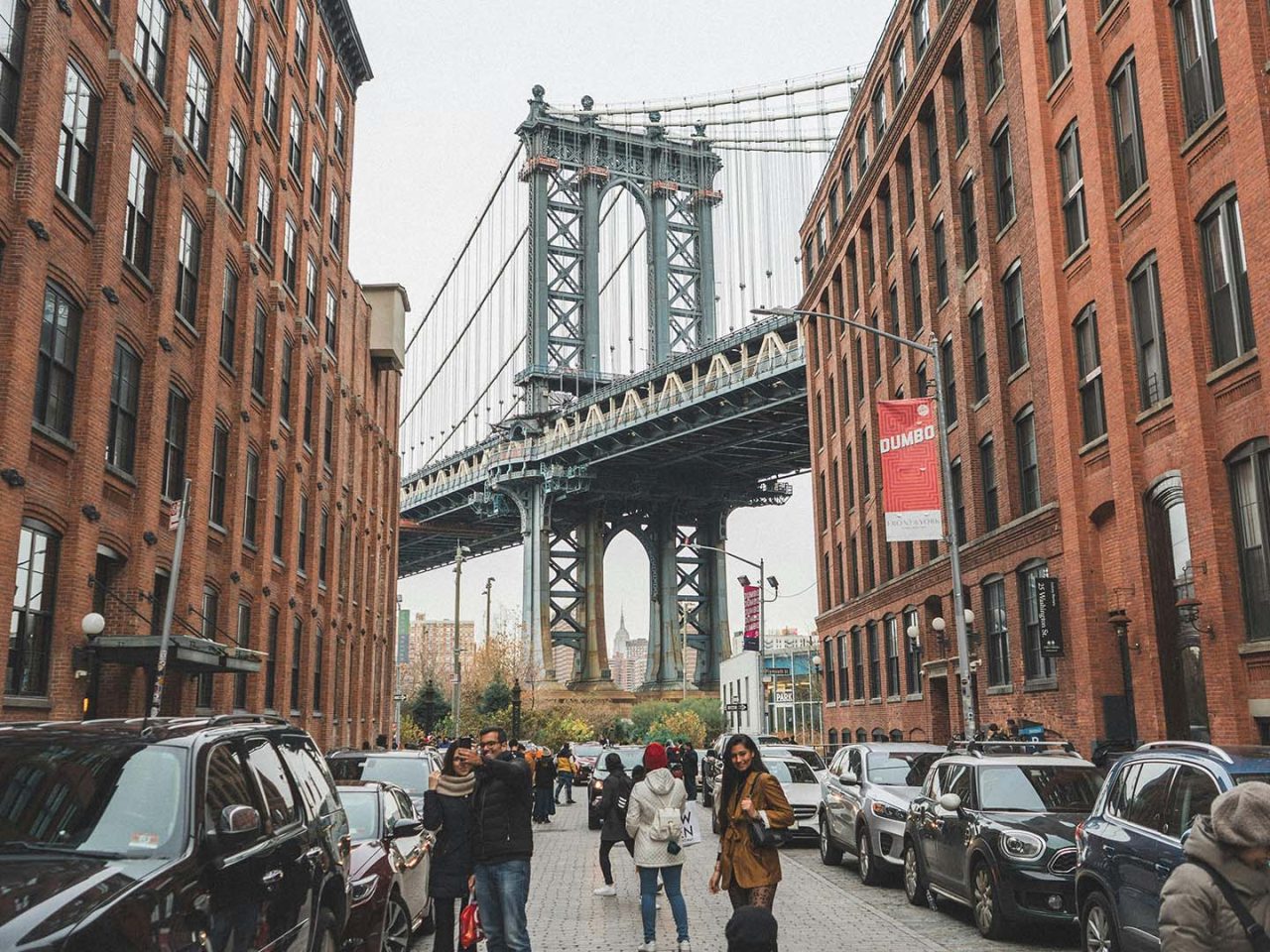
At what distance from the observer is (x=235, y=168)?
28.1 metres

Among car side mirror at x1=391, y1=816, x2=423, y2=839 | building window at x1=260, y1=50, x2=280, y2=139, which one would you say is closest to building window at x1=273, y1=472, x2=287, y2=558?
building window at x1=260, y1=50, x2=280, y2=139

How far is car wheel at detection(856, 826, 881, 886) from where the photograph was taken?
16.0m

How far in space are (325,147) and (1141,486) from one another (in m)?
26.3

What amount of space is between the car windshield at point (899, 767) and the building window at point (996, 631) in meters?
10.2

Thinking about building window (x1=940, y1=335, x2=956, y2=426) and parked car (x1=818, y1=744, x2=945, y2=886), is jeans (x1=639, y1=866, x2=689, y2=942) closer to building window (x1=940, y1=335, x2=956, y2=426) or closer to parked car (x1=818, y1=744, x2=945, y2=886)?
parked car (x1=818, y1=744, x2=945, y2=886)

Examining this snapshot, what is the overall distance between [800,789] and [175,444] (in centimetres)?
1295

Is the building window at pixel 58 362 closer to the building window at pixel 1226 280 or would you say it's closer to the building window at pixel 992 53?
the building window at pixel 1226 280

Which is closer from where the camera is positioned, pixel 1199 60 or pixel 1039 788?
pixel 1039 788

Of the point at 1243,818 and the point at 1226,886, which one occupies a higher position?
the point at 1243,818

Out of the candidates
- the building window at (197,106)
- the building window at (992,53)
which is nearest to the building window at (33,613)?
the building window at (197,106)

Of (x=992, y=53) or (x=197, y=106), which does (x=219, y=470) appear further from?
(x=992, y=53)

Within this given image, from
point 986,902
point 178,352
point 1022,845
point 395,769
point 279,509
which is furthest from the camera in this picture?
point 279,509

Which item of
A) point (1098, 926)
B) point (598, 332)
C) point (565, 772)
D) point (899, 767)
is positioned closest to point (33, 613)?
point (899, 767)

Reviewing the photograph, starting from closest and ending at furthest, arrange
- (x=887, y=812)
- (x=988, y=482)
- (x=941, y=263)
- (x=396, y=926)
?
1. (x=396, y=926)
2. (x=887, y=812)
3. (x=988, y=482)
4. (x=941, y=263)
